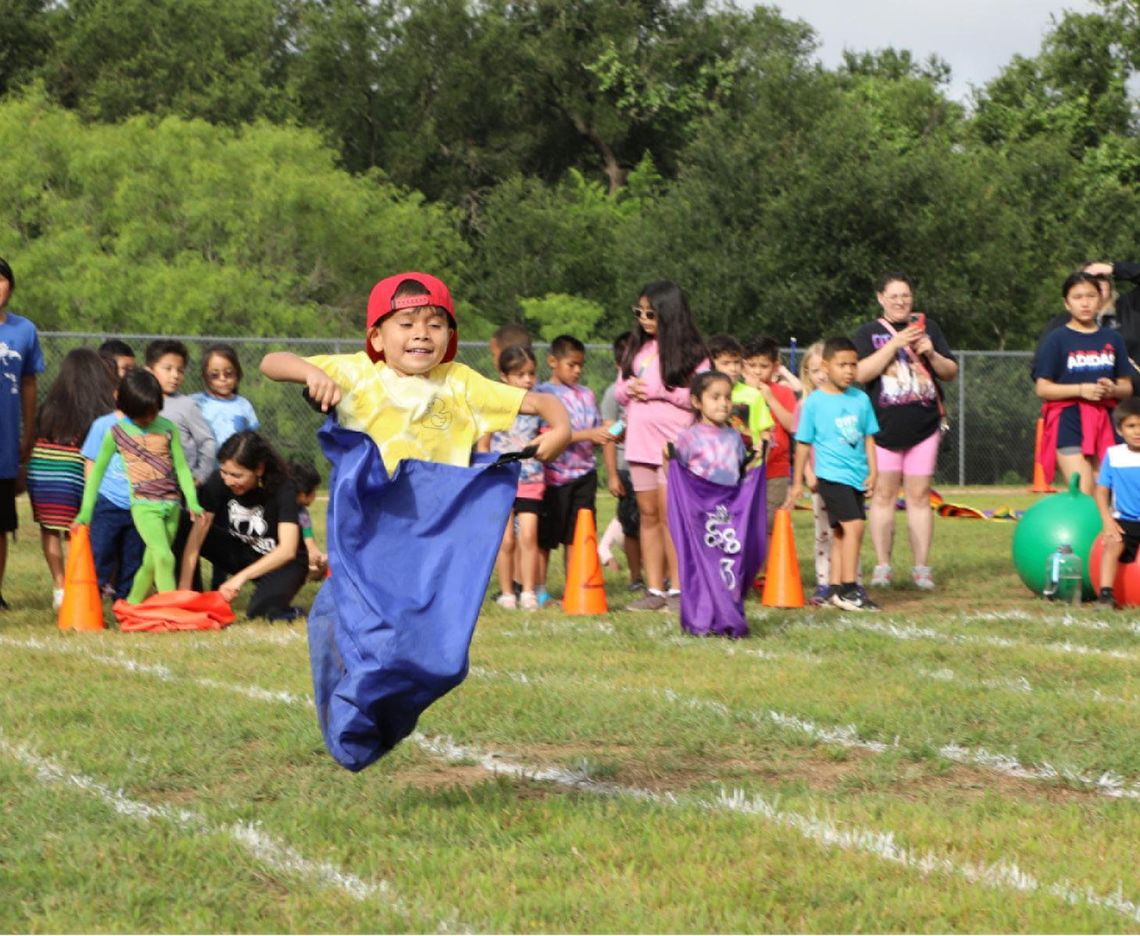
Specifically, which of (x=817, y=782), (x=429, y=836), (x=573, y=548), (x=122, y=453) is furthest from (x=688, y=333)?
(x=429, y=836)

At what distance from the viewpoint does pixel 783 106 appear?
4650 centimetres

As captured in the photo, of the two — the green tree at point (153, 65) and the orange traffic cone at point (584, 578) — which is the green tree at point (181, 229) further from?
the orange traffic cone at point (584, 578)

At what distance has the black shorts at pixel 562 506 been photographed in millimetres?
13000

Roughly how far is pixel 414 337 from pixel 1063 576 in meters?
7.21

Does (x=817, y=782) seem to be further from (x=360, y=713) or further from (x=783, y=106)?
(x=783, y=106)

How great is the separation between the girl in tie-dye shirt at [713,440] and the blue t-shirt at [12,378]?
4.27m

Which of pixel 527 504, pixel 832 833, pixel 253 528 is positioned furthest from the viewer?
pixel 527 504

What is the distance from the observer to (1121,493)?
11.8 m

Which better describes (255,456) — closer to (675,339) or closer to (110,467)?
(110,467)

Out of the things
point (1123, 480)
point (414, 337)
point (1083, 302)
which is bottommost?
point (1123, 480)

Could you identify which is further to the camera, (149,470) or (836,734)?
(149,470)

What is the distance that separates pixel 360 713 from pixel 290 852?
1.90 ft

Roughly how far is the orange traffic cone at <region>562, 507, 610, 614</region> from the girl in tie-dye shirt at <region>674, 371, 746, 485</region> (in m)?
1.07

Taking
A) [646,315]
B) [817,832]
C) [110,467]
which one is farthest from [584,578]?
[817,832]
